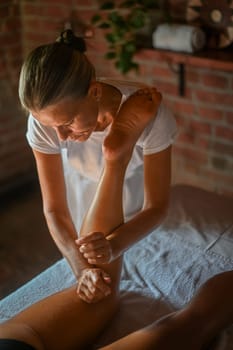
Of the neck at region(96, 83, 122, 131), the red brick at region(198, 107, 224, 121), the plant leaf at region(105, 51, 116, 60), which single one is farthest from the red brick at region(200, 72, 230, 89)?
the neck at region(96, 83, 122, 131)

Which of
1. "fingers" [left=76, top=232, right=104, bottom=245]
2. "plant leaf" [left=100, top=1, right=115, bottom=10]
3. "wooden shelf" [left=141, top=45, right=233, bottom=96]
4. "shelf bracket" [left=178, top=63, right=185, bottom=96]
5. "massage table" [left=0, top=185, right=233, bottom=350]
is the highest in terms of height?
"plant leaf" [left=100, top=1, right=115, bottom=10]

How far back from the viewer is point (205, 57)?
6.20 feet

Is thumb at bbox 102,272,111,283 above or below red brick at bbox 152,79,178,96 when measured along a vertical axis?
below

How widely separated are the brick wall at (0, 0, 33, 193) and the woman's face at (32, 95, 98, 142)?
1517mm

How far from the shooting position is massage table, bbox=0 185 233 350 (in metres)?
1.28

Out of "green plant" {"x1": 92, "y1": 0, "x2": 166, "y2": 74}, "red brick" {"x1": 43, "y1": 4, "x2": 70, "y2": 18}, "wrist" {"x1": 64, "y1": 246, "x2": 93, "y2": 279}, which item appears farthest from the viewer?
"red brick" {"x1": 43, "y1": 4, "x2": 70, "y2": 18}

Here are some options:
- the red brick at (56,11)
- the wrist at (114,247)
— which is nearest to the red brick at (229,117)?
the red brick at (56,11)

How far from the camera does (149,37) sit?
2.17 metres

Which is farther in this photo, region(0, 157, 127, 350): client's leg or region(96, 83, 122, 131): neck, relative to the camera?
region(96, 83, 122, 131): neck

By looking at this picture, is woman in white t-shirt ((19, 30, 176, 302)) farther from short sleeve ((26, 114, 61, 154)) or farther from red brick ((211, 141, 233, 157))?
red brick ((211, 141, 233, 157))

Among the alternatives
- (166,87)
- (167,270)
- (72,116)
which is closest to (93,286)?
(167,270)

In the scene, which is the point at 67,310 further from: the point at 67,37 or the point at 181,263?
the point at 67,37

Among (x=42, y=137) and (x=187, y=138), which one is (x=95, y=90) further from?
(x=187, y=138)

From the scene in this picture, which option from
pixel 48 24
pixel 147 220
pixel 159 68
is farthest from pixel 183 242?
pixel 48 24
